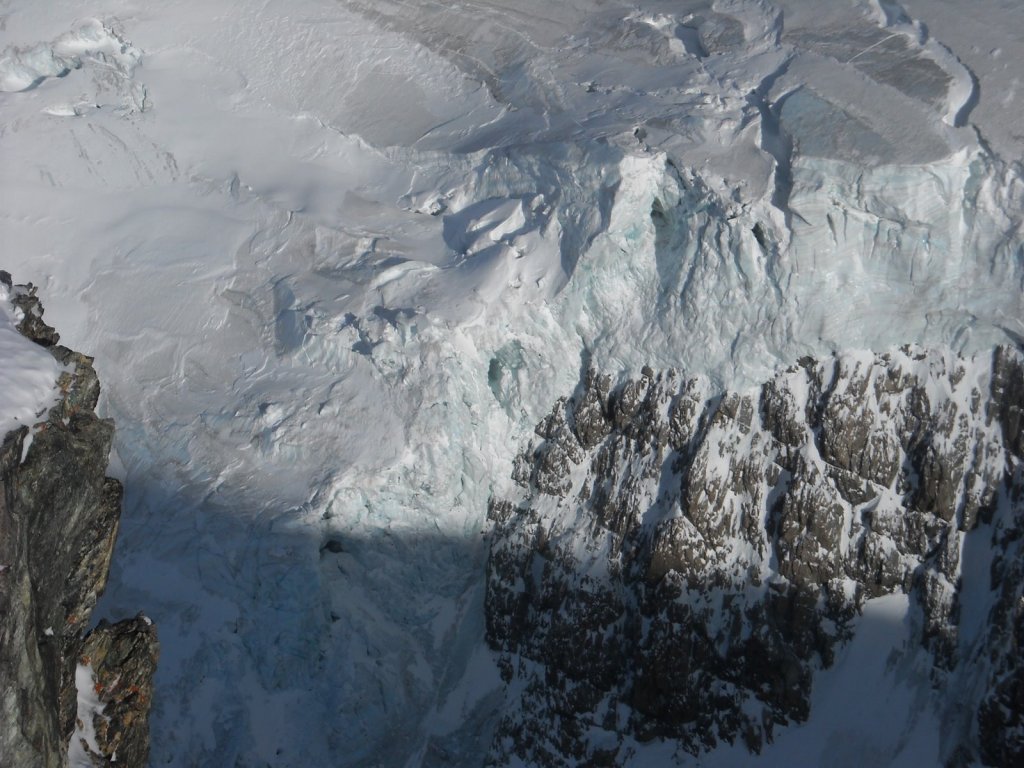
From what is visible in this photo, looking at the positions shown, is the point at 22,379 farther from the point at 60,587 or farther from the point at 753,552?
the point at 753,552

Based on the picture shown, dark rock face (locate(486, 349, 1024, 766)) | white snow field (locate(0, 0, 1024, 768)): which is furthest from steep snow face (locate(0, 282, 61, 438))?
dark rock face (locate(486, 349, 1024, 766))

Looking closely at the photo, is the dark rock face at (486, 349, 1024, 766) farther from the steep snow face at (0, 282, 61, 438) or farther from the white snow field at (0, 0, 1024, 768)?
the steep snow face at (0, 282, 61, 438)

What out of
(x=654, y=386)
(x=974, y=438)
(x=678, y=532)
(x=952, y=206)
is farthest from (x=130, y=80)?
(x=974, y=438)

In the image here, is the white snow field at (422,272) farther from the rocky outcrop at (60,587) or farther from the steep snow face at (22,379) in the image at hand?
the steep snow face at (22,379)

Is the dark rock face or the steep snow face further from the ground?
the steep snow face

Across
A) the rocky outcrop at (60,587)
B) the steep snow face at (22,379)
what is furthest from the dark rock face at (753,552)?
the steep snow face at (22,379)

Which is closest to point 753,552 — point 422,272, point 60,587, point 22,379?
point 422,272
